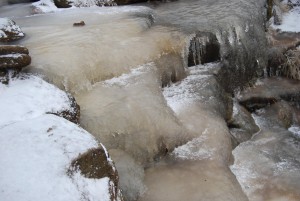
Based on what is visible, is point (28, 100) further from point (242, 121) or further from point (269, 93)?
point (269, 93)

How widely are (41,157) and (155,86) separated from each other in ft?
7.59

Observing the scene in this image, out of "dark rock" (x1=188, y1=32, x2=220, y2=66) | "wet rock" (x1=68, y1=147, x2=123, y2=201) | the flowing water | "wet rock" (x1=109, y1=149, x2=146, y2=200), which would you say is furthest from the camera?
"dark rock" (x1=188, y1=32, x2=220, y2=66)

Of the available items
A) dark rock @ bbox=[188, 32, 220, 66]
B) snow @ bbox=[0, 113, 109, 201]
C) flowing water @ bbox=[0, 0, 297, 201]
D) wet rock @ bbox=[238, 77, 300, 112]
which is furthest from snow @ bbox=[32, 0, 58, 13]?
snow @ bbox=[0, 113, 109, 201]

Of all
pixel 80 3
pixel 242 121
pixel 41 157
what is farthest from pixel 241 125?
pixel 80 3

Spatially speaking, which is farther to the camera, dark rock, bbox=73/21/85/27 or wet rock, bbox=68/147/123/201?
dark rock, bbox=73/21/85/27

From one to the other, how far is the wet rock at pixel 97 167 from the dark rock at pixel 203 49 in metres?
3.29

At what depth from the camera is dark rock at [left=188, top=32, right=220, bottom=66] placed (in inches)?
225

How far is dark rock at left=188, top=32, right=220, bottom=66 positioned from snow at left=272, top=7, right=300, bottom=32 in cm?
288

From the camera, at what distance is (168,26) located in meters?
6.07

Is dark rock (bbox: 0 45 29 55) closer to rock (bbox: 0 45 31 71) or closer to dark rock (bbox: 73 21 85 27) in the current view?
rock (bbox: 0 45 31 71)

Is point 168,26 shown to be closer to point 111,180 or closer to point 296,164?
point 296,164

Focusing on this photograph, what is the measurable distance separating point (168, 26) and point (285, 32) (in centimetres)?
323

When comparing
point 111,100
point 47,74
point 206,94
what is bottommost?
point 206,94

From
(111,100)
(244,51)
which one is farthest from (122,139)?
(244,51)
